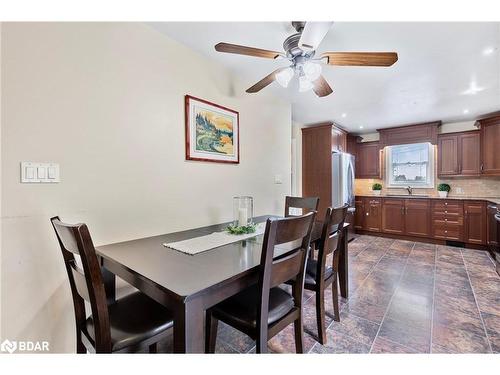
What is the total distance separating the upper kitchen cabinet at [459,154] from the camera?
4.14 meters

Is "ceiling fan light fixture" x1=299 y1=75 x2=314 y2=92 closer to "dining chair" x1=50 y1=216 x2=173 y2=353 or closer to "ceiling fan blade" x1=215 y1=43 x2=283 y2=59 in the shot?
"ceiling fan blade" x1=215 y1=43 x2=283 y2=59

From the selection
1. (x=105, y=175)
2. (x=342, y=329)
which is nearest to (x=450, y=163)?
(x=342, y=329)

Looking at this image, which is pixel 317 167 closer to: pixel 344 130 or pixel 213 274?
pixel 344 130

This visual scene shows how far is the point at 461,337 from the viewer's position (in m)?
1.70

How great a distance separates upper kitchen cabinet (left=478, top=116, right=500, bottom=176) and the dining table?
15.1 ft

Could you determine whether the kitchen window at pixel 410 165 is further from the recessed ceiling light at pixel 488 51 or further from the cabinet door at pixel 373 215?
the recessed ceiling light at pixel 488 51

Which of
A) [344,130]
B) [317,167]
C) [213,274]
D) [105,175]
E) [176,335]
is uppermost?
[344,130]

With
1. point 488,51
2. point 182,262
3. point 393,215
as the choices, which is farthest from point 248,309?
point 393,215

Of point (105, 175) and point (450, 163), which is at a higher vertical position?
point (450, 163)

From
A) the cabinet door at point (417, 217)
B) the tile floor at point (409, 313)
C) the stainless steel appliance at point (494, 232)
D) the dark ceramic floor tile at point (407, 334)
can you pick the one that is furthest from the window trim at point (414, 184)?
the dark ceramic floor tile at point (407, 334)
